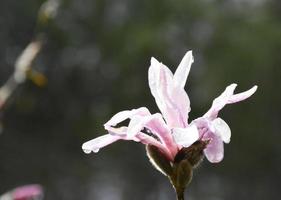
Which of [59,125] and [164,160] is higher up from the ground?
[164,160]

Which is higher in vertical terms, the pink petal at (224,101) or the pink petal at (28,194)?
the pink petal at (224,101)

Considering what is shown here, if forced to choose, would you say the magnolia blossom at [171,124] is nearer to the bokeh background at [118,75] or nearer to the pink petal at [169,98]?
the pink petal at [169,98]

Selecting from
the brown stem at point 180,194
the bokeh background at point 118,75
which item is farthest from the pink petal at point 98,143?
the bokeh background at point 118,75

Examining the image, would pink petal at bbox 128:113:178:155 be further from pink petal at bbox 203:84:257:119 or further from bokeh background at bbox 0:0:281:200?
bokeh background at bbox 0:0:281:200

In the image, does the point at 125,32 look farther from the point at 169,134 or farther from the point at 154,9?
the point at 169,134

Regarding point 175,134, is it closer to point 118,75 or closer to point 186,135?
point 186,135

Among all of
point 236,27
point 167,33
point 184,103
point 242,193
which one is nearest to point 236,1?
point 236,27
